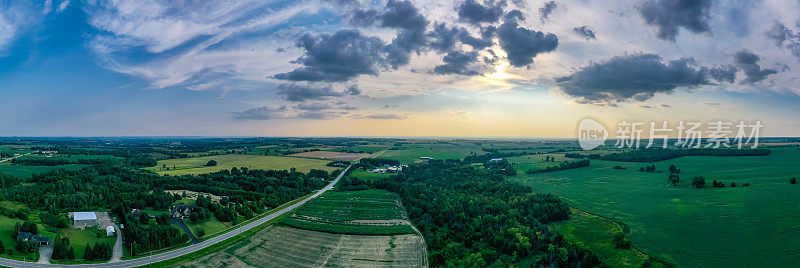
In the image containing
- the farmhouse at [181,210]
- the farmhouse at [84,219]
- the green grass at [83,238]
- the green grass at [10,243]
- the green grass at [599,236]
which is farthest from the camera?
the farmhouse at [181,210]

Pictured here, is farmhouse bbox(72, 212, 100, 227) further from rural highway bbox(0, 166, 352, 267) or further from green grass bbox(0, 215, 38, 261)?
rural highway bbox(0, 166, 352, 267)

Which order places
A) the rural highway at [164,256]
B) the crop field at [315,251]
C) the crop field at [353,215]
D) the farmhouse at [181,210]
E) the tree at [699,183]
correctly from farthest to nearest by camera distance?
the tree at [699,183], the farmhouse at [181,210], the crop field at [353,215], the crop field at [315,251], the rural highway at [164,256]

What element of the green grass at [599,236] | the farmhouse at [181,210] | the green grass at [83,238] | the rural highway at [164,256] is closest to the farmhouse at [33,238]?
the green grass at [83,238]

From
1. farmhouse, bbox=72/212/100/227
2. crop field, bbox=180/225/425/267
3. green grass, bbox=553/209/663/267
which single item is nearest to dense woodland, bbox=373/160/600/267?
green grass, bbox=553/209/663/267

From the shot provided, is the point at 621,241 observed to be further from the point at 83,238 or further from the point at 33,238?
the point at 33,238

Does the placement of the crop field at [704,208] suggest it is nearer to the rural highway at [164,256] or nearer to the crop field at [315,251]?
the crop field at [315,251]

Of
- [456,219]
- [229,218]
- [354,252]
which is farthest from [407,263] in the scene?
[229,218]

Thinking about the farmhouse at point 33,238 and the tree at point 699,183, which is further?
the tree at point 699,183
